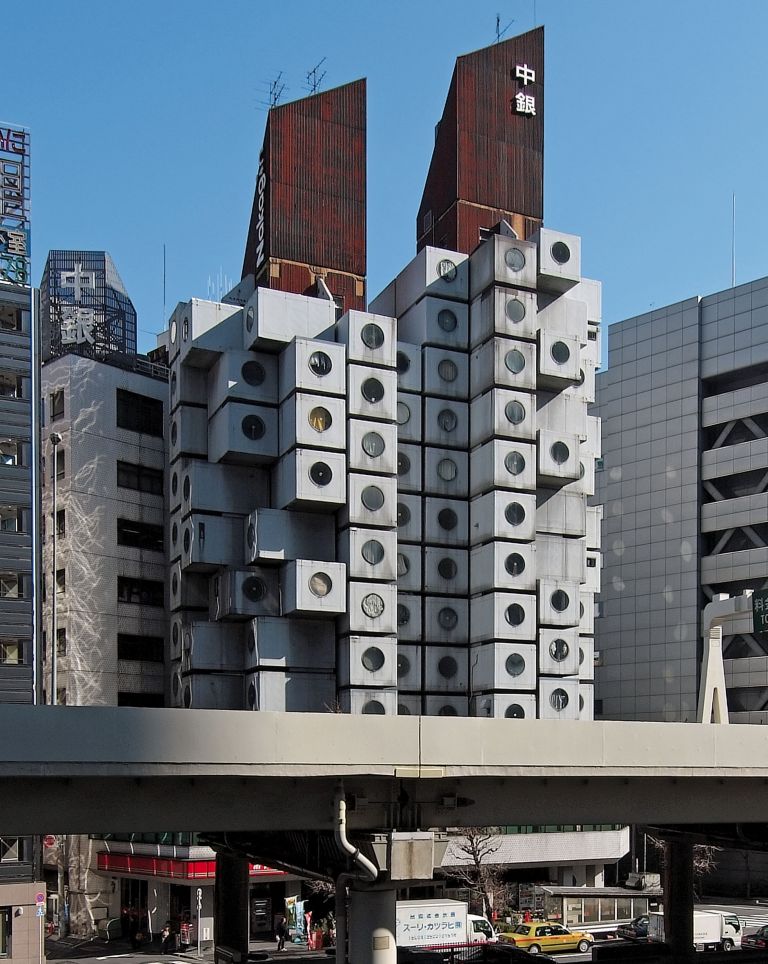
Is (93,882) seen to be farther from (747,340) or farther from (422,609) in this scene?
(747,340)

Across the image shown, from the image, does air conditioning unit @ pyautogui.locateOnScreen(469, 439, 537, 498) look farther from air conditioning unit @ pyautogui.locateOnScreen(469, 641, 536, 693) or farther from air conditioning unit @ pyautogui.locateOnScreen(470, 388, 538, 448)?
air conditioning unit @ pyautogui.locateOnScreen(469, 641, 536, 693)

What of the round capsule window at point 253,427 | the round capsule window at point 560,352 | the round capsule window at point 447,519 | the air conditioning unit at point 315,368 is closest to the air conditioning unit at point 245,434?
the round capsule window at point 253,427

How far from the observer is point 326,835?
94.3 feet

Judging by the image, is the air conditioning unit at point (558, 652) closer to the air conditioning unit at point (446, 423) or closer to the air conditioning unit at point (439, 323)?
the air conditioning unit at point (446, 423)

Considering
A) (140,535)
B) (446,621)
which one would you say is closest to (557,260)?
(446,621)

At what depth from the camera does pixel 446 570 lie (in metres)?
73.7

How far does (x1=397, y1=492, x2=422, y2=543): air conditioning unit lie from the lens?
7288 centimetres

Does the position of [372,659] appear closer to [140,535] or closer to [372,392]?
[372,392]

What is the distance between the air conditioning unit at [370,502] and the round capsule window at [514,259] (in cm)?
1564

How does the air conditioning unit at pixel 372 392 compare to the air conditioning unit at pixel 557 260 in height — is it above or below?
below

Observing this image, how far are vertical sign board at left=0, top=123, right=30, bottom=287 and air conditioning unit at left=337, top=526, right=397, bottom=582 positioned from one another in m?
23.2

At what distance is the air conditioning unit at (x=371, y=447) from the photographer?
69750mm

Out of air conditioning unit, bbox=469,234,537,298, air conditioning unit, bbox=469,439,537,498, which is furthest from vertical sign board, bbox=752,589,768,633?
air conditioning unit, bbox=469,234,537,298

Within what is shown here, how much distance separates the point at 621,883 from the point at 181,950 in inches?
1513
